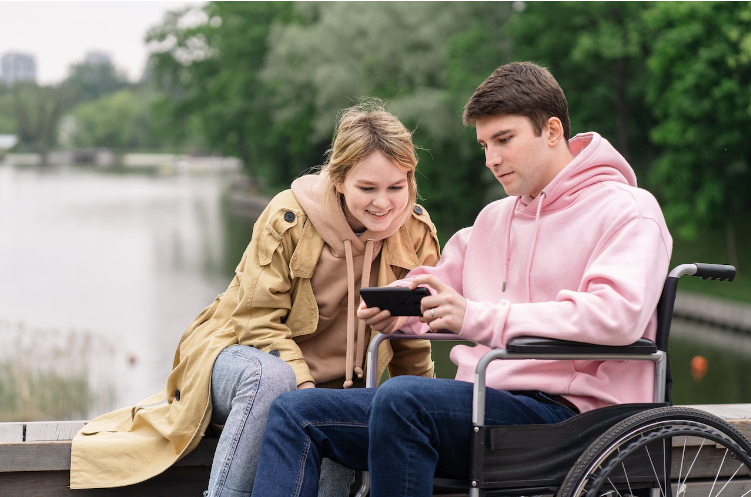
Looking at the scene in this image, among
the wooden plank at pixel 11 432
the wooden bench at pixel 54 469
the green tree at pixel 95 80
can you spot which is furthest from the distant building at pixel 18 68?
the wooden bench at pixel 54 469

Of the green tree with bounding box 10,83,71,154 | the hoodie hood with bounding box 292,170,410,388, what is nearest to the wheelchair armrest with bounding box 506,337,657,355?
the hoodie hood with bounding box 292,170,410,388

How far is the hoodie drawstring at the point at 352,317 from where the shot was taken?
8.11 feet

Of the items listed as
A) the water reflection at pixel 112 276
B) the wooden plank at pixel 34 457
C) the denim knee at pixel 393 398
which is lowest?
the water reflection at pixel 112 276

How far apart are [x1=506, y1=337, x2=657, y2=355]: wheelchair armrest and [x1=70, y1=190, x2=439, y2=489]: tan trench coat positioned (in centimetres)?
67

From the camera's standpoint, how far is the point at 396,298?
2.22m

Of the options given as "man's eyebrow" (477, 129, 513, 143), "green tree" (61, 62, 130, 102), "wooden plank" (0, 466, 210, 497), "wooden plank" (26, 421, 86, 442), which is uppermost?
"green tree" (61, 62, 130, 102)

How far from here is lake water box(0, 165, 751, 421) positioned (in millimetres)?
9367

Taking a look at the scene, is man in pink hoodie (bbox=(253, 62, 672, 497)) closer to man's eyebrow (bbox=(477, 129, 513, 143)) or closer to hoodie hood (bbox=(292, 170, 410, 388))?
man's eyebrow (bbox=(477, 129, 513, 143))

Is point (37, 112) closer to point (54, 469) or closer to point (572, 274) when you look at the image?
point (54, 469)

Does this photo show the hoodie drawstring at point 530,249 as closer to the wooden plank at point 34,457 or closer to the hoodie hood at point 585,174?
the hoodie hood at point 585,174

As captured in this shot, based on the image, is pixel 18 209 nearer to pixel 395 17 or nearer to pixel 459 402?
pixel 395 17

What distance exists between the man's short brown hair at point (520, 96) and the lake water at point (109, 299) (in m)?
7.40

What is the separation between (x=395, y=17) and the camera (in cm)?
2122

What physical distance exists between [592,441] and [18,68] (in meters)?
46.4
